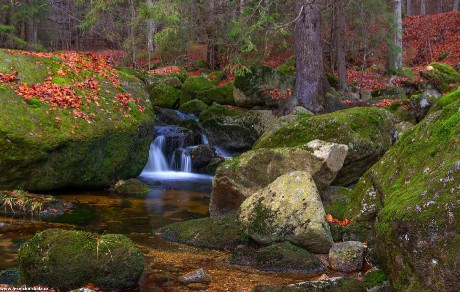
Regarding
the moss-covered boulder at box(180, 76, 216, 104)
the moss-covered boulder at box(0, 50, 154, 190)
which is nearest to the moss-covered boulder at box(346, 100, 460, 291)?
the moss-covered boulder at box(0, 50, 154, 190)

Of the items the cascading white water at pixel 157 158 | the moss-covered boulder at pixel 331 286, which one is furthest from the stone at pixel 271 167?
the cascading white water at pixel 157 158

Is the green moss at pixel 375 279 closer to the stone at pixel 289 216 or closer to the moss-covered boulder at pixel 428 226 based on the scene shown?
the moss-covered boulder at pixel 428 226

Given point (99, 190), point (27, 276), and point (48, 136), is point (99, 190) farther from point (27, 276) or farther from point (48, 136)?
point (27, 276)

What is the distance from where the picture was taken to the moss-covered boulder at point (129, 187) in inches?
412

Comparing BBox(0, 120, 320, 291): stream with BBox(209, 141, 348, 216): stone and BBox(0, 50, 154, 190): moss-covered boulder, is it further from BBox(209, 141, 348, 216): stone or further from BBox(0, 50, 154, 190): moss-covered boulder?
BBox(209, 141, 348, 216): stone

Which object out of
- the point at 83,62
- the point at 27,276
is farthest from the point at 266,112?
the point at 27,276

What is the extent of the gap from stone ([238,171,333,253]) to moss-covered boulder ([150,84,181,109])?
42.7 ft

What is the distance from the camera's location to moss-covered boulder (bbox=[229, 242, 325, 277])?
225 inches

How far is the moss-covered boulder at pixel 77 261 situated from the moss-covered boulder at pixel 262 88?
12403mm

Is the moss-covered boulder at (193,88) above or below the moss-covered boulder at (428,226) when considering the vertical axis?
above

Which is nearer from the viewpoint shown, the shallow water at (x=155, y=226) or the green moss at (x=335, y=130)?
the shallow water at (x=155, y=226)

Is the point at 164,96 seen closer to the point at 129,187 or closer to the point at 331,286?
the point at 129,187

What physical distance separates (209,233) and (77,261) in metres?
2.43

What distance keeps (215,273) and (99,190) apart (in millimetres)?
5710
